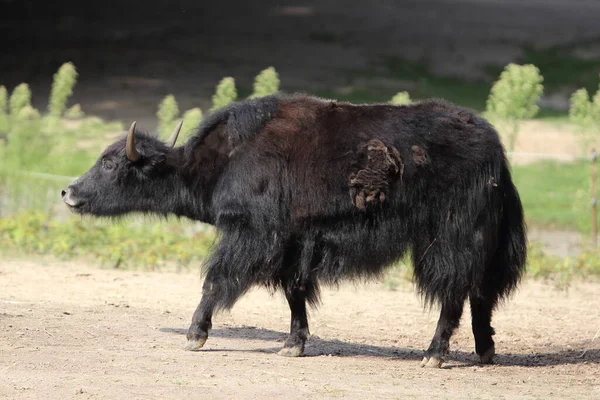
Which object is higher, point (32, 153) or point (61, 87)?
point (61, 87)

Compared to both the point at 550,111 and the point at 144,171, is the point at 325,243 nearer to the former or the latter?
the point at 144,171

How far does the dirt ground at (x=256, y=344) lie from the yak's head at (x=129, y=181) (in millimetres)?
862

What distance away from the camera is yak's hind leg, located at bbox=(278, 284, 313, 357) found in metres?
7.69

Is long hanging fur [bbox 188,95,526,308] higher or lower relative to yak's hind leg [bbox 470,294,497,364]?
higher

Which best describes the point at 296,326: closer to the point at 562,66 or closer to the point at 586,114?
the point at 586,114

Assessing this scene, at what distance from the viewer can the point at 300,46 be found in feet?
79.0

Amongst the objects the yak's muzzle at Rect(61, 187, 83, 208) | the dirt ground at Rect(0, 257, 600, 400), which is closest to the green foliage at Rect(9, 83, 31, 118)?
the dirt ground at Rect(0, 257, 600, 400)

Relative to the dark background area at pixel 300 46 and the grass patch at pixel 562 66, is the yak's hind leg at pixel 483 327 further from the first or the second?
the grass patch at pixel 562 66

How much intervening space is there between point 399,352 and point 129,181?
2.33m

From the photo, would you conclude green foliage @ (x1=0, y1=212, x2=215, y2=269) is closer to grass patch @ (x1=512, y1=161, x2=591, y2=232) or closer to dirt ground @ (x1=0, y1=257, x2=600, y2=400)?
dirt ground @ (x1=0, y1=257, x2=600, y2=400)

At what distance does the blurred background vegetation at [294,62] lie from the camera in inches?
625

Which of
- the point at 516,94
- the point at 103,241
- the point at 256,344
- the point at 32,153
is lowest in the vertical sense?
the point at 256,344

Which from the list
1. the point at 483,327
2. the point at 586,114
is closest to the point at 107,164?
the point at 483,327

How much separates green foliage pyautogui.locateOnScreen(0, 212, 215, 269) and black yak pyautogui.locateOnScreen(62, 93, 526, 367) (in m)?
3.96
